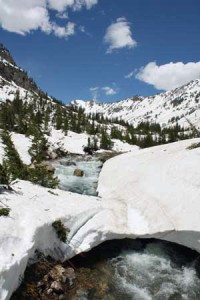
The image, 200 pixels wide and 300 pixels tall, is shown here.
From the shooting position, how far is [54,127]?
145875 millimetres

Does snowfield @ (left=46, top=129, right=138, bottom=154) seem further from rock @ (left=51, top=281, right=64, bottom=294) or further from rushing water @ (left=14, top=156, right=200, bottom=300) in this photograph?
rock @ (left=51, top=281, right=64, bottom=294)

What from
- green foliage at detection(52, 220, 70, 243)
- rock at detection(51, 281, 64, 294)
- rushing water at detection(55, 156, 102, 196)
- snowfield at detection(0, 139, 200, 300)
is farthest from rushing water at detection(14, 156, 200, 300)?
rushing water at detection(55, 156, 102, 196)

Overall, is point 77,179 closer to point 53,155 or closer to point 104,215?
point 53,155

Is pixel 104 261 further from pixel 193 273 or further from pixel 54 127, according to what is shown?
pixel 54 127

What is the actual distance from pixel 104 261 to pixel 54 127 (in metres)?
126

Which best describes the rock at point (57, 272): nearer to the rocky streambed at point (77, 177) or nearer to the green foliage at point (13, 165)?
the green foliage at point (13, 165)

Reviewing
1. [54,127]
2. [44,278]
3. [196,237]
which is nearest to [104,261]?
[44,278]

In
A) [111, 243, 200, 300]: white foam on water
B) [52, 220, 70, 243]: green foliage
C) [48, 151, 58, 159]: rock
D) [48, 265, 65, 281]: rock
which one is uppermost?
[48, 151, 58, 159]: rock

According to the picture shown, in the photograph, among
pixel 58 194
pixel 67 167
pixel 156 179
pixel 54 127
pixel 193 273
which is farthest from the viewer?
pixel 54 127

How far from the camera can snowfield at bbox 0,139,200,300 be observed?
1841 cm

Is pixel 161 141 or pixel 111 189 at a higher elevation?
pixel 161 141

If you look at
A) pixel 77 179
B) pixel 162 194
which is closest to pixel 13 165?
pixel 162 194

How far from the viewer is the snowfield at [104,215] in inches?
725

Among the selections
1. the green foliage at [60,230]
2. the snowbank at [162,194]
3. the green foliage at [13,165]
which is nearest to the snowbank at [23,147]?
the green foliage at [13,165]
